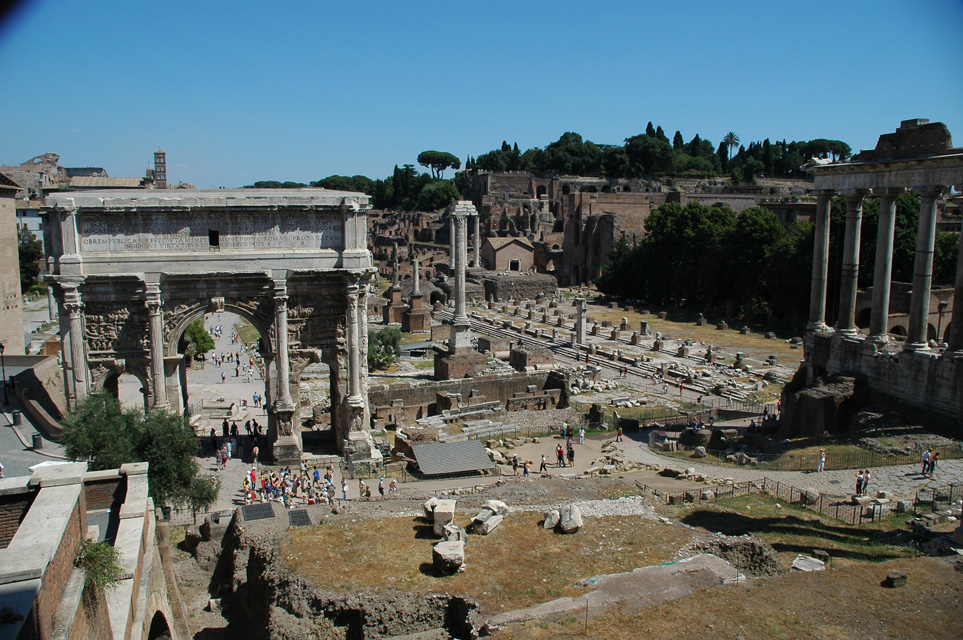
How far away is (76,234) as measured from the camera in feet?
61.3

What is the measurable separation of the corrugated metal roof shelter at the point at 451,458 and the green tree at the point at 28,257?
51.9 meters

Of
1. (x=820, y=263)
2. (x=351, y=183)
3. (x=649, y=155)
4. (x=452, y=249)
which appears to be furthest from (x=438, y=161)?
(x=820, y=263)

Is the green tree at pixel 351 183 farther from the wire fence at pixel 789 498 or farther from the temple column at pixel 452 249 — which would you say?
the wire fence at pixel 789 498

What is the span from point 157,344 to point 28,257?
49823mm

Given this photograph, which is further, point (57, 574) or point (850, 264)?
point (850, 264)

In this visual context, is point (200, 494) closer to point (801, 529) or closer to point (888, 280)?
point (801, 529)

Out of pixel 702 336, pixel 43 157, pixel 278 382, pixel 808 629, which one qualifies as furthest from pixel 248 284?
pixel 43 157

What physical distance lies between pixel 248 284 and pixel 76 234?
4278 mm

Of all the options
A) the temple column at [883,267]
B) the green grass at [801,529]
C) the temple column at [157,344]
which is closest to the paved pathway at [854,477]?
the green grass at [801,529]

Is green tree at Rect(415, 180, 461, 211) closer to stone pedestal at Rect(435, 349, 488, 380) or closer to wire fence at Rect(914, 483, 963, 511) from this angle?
stone pedestal at Rect(435, 349, 488, 380)

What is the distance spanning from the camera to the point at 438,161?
5738 inches

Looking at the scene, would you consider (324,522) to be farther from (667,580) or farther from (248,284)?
(248,284)

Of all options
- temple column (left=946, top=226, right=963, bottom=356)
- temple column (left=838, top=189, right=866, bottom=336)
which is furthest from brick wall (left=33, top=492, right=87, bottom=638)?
temple column (left=838, top=189, right=866, bottom=336)

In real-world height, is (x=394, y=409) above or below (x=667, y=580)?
below
